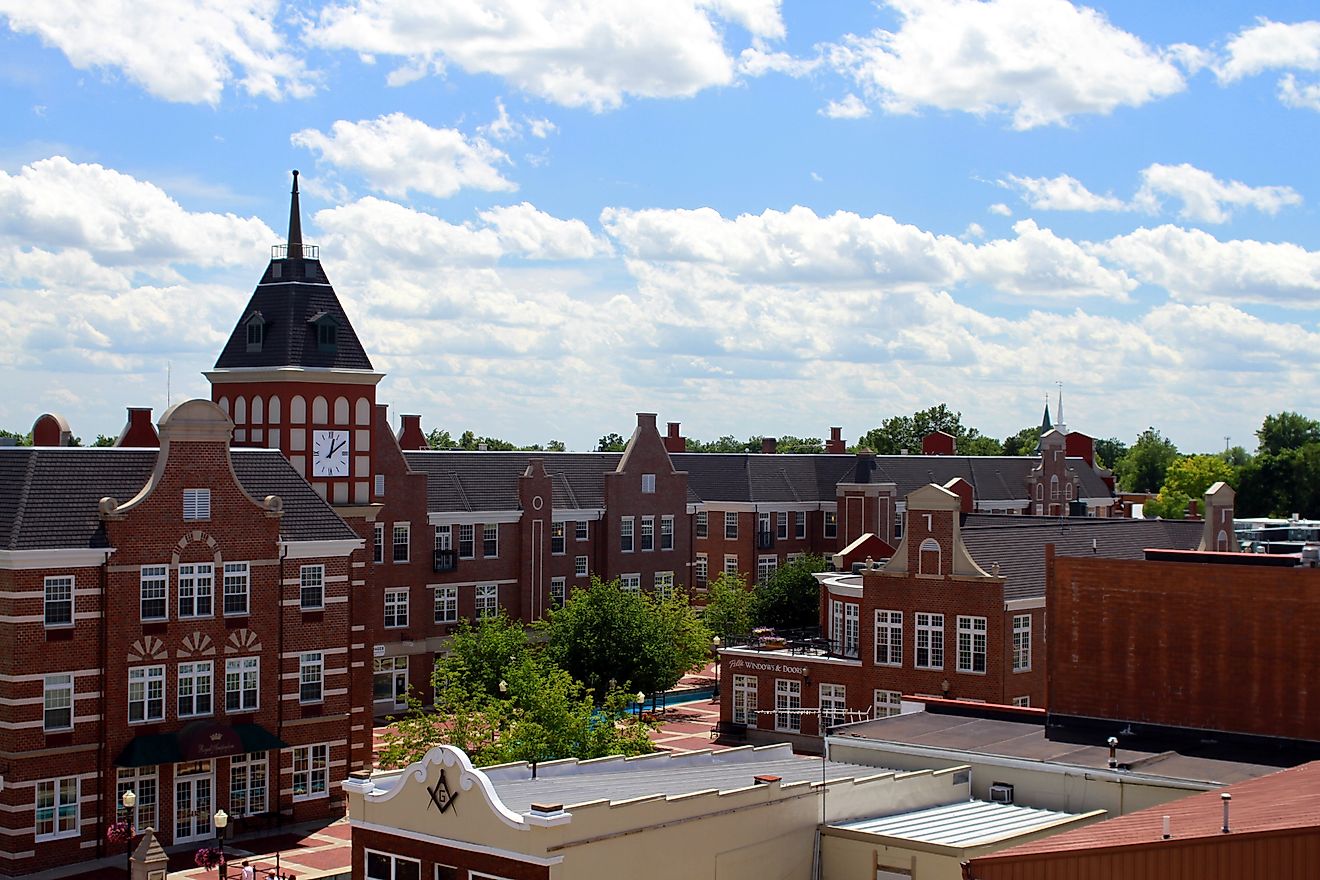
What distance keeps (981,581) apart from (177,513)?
2870cm

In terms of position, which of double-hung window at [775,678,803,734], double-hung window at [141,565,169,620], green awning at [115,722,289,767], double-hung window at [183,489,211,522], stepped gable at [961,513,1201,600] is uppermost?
double-hung window at [183,489,211,522]

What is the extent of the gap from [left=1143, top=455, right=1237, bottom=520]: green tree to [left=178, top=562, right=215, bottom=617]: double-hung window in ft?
406

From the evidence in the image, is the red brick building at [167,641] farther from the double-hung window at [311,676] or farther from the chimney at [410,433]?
the chimney at [410,433]

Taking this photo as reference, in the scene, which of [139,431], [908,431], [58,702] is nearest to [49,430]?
[139,431]

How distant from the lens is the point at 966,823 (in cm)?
3409

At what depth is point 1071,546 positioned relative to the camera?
63344 mm

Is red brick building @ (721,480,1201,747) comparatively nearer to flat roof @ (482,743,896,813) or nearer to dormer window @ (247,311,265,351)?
flat roof @ (482,743,896,813)

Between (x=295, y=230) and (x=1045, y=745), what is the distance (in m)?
35.2

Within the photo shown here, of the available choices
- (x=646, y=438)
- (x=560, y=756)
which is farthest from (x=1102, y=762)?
(x=646, y=438)

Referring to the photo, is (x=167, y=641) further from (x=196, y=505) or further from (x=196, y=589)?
(x=196, y=505)

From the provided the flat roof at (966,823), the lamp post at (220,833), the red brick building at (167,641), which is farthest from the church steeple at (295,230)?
the flat roof at (966,823)

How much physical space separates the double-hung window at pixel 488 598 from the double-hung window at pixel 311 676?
85.8 ft

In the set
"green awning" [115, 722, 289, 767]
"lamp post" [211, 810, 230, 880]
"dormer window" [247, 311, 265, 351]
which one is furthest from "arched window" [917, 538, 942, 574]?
"lamp post" [211, 810, 230, 880]

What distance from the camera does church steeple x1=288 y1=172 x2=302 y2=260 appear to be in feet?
193
